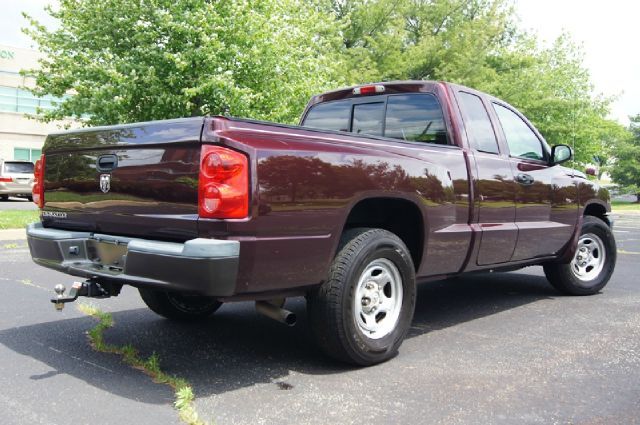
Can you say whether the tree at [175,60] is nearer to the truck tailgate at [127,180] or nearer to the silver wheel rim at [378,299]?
the truck tailgate at [127,180]

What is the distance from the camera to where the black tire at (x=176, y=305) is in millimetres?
4828

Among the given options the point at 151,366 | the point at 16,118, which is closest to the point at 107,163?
the point at 151,366

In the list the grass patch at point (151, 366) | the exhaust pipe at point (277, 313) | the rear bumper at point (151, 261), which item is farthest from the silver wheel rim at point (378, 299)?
the grass patch at point (151, 366)

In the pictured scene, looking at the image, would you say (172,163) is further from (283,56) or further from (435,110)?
(283,56)

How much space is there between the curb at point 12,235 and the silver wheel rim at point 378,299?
8618 millimetres

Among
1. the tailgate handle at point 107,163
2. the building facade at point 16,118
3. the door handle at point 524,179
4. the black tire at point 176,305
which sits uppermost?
the building facade at point 16,118

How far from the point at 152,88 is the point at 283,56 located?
390 cm

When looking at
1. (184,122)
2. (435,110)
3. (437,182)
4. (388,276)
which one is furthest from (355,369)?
(435,110)

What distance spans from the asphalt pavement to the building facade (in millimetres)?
39522

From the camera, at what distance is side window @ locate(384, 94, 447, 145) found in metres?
4.81

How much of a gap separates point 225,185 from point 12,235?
9.66 metres

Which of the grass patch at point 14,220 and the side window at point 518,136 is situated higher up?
the side window at point 518,136

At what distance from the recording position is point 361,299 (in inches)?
152

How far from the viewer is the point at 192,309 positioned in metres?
4.92
